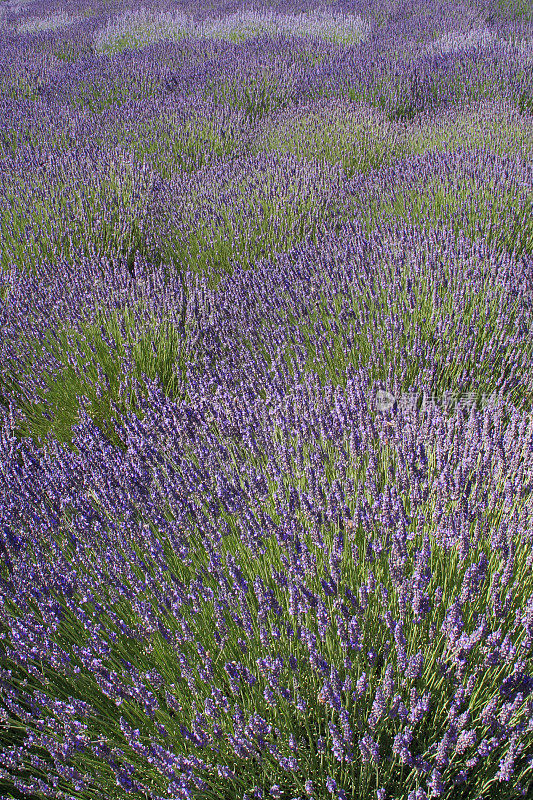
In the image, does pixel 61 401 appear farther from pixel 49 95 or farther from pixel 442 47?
pixel 442 47

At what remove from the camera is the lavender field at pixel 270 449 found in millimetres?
1076

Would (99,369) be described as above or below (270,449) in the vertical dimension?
below

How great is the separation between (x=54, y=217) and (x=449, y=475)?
3.78 metres

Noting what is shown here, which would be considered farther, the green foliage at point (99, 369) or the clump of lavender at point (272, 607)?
the green foliage at point (99, 369)

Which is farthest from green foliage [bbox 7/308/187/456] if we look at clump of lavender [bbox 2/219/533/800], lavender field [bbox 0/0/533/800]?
clump of lavender [bbox 2/219/533/800]

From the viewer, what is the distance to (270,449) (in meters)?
1.79

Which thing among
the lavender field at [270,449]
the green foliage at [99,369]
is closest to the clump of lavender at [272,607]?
the lavender field at [270,449]

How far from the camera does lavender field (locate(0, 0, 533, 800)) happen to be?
3.53 ft

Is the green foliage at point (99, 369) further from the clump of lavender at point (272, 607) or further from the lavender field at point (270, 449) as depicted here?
the clump of lavender at point (272, 607)

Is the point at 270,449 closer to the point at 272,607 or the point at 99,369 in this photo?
the point at 272,607

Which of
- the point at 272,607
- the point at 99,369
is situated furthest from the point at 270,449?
the point at 99,369

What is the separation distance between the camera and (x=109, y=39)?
9.93 meters

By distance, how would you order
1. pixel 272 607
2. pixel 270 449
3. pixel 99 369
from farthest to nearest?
pixel 99 369
pixel 270 449
pixel 272 607

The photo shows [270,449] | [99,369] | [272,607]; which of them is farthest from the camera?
[99,369]
